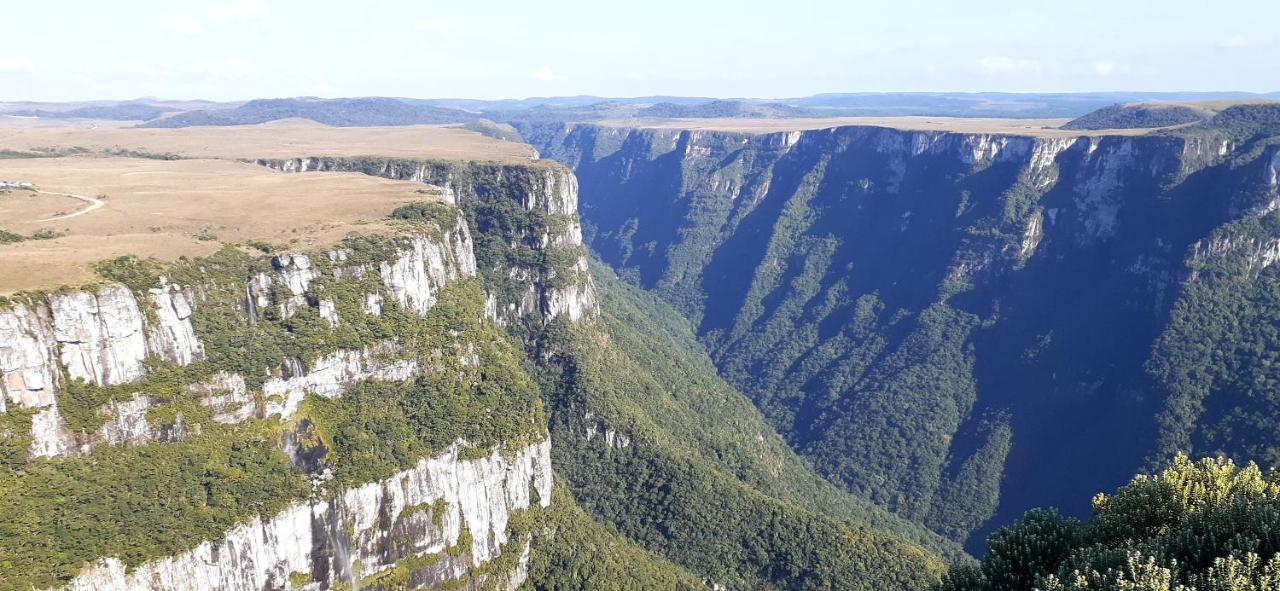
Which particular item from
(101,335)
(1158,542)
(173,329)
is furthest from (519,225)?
(1158,542)

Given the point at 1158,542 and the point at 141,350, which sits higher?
the point at 1158,542

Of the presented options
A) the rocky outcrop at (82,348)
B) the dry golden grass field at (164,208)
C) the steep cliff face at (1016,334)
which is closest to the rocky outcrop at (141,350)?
the rocky outcrop at (82,348)

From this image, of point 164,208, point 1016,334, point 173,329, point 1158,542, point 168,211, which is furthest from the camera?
point 1016,334

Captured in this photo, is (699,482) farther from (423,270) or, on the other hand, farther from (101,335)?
(101,335)

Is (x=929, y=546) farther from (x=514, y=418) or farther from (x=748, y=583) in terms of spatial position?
(x=514, y=418)

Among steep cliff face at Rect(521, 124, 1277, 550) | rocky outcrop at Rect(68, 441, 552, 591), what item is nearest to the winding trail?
rocky outcrop at Rect(68, 441, 552, 591)

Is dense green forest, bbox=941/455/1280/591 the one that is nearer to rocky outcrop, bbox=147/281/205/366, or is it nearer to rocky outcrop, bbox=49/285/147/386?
rocky outcrop, bbox=49/285/147/386

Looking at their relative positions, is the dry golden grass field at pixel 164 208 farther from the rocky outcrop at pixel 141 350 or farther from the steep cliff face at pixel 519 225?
the steep cliff face at pixel 519 225
